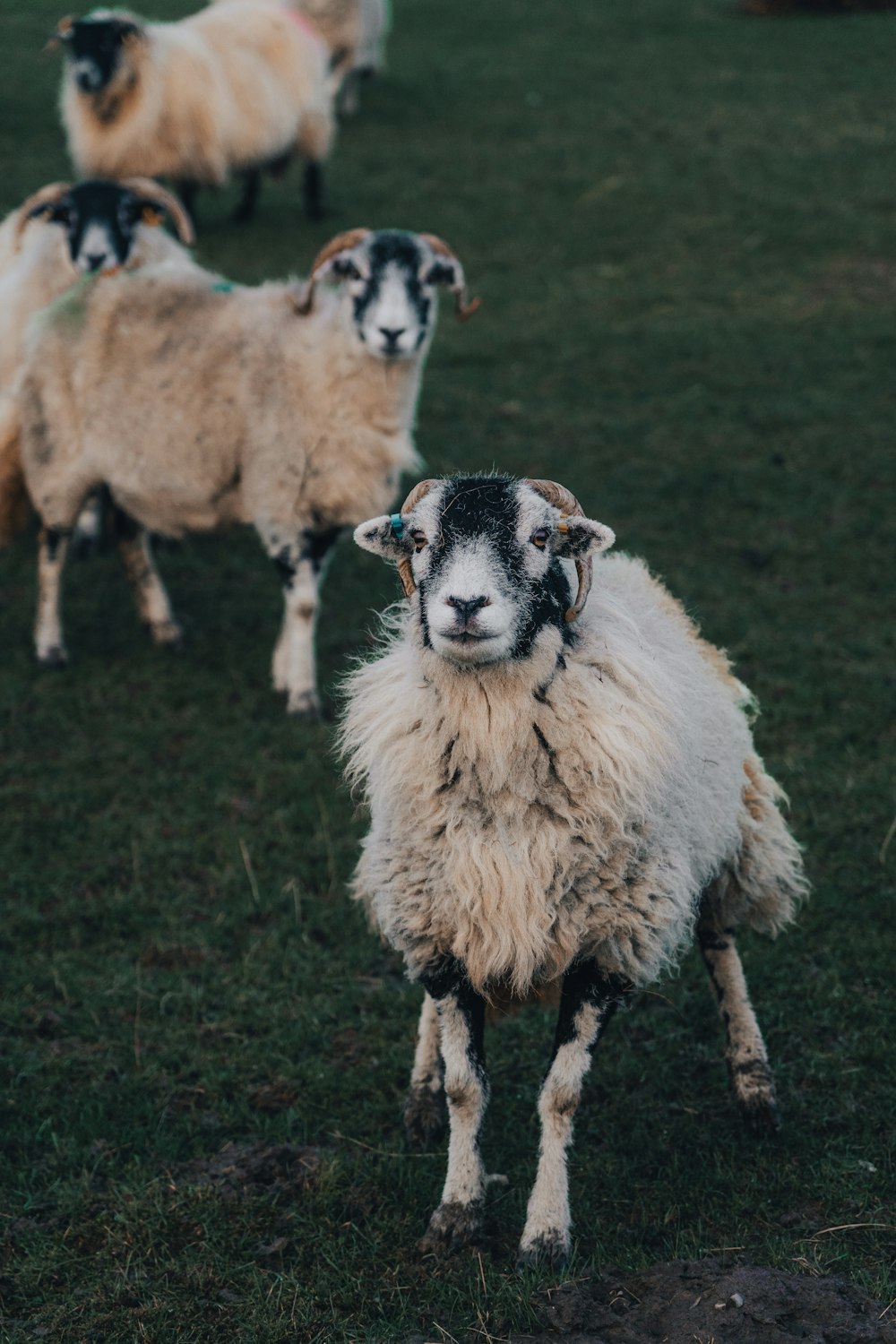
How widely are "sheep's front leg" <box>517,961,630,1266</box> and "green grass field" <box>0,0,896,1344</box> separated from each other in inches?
4.2

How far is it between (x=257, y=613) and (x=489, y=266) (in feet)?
21.1

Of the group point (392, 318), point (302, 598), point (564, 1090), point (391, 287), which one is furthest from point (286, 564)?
point (564, 1090)

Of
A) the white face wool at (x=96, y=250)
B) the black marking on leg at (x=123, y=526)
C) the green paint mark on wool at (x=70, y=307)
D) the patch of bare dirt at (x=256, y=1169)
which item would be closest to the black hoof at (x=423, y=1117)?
the patch of bare dirt at (x=256, y=1169)

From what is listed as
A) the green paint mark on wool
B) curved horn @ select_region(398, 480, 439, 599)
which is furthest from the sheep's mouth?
the green paint mark on wool

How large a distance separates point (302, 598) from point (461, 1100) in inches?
138

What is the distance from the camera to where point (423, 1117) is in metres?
3.99

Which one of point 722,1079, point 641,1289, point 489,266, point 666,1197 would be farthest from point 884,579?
point 489,266

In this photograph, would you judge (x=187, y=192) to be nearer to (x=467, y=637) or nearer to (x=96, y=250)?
(x=96, y=250)

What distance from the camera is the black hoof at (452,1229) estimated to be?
11.5 ft

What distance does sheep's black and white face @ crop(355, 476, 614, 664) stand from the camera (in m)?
3.16

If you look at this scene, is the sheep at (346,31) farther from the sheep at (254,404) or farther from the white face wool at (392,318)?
the white face wool at (392,318)

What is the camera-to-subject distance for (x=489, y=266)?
42.3 ft

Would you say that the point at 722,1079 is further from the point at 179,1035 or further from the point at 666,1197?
the point at 179,1035

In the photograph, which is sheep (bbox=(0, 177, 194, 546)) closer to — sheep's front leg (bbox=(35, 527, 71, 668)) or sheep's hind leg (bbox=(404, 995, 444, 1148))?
sheep's front leg (bbox=(35, 527, 71, 668))
